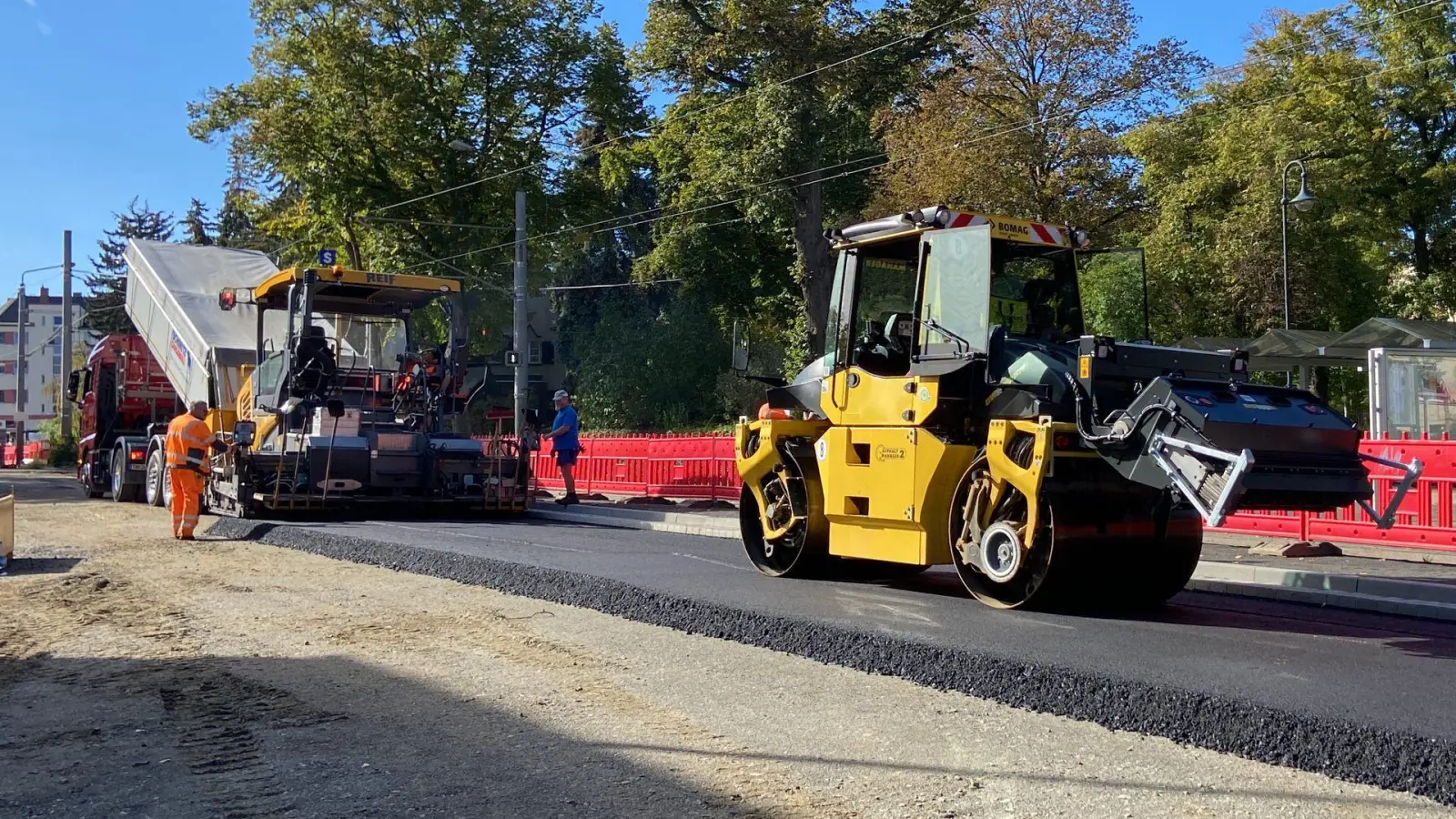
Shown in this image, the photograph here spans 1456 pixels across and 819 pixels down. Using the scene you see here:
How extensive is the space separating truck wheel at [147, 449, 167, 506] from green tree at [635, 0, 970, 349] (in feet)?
47.7

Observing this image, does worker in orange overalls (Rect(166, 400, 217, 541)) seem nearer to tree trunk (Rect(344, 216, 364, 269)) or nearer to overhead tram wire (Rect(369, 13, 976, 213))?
overhead tram wire (Rect(369, 13, 976, 213))

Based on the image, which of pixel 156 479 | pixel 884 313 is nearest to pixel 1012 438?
pixel 884 313

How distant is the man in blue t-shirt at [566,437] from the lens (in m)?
18.3

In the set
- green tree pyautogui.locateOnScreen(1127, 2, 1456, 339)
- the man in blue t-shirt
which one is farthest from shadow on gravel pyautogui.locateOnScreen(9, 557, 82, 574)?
green tree pyautogui.locateOnScreen(1127, 2, 1456, 339)

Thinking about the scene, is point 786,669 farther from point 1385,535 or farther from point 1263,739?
point 1385,535

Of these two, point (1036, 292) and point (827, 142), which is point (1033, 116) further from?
point (1036, 292)

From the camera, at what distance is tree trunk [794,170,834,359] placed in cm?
2984

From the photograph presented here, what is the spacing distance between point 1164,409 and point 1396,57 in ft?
114

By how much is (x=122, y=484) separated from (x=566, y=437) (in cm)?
736

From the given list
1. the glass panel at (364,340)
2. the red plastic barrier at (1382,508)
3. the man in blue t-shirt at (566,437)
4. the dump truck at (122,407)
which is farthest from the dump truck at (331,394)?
the red plastic barrier at (1382,508)

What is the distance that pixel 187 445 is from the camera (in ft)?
44.9

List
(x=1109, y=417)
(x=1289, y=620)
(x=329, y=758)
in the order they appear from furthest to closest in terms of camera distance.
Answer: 1. (x=1289, y=620)
2. (x=1109, y=417)
3. (x=329, y=758)

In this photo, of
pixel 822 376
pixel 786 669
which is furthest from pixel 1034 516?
pixel 822 376

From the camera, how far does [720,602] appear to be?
795cm
